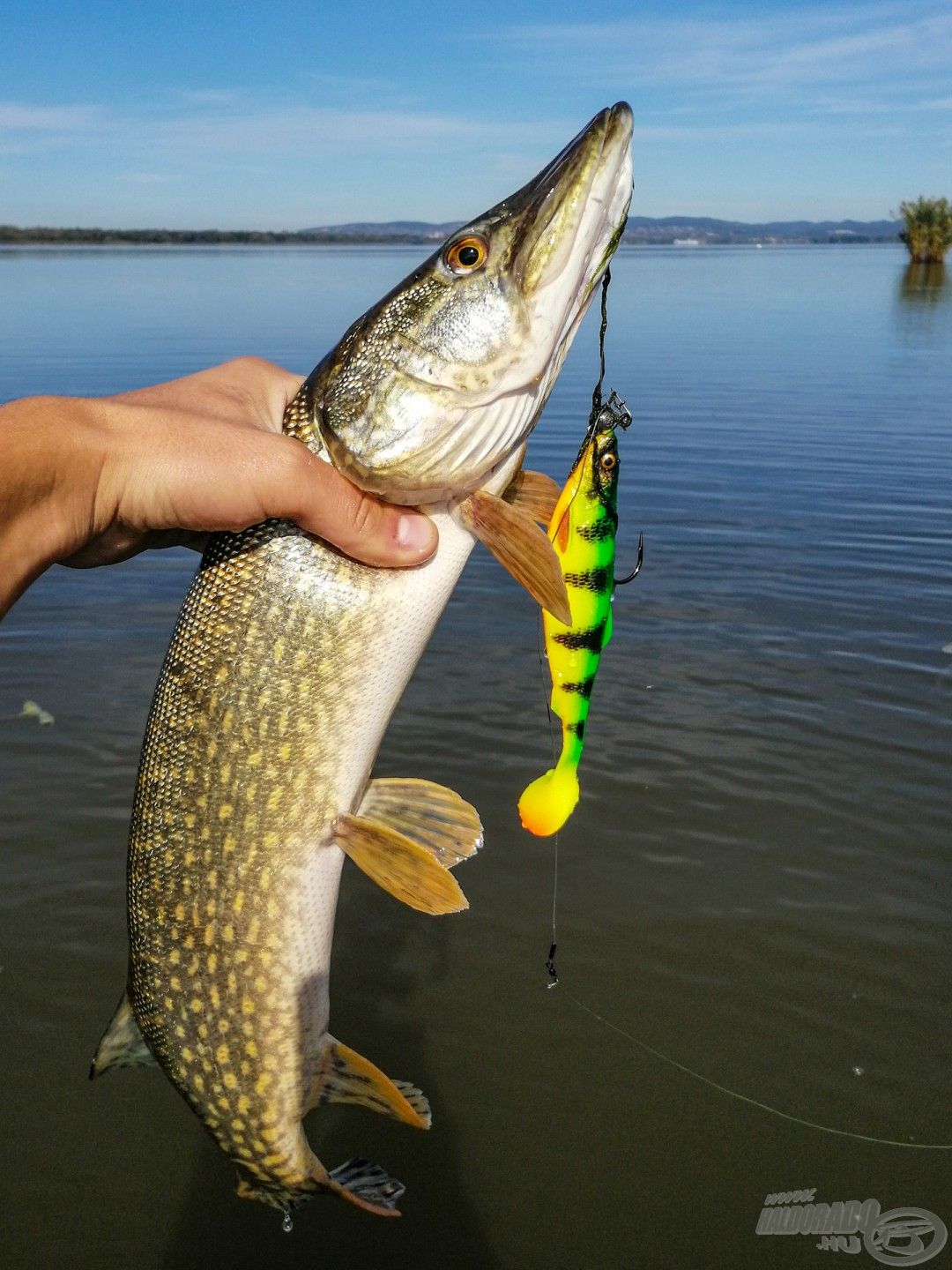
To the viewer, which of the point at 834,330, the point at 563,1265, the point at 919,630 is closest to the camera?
the point at 563,1265

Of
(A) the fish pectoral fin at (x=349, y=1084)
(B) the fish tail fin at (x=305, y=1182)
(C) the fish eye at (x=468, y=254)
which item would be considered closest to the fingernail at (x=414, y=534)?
(C) the fish eye at (x=468, y=254)

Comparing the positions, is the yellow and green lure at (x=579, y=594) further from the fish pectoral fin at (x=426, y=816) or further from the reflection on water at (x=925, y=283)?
the reflection on water at (x=925, y=283)

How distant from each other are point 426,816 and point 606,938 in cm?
201

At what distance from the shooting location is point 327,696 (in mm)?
2395

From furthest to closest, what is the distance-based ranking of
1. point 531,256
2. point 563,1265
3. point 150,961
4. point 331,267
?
point 331,267
point 563,1265
point 150,961
point 531,256

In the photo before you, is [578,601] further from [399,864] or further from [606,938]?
[606,938]

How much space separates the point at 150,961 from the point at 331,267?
66296 mm

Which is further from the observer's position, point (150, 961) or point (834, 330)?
point (834, 330)

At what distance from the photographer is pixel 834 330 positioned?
23.9 m

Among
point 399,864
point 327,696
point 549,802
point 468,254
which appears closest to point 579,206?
point 468,254

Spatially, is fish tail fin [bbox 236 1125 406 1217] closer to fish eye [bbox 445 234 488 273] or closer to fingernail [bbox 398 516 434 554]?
fingernail [bbox 398 516 434 554]

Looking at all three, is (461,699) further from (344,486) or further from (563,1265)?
(344,486)

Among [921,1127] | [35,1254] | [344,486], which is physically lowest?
[35,1254]

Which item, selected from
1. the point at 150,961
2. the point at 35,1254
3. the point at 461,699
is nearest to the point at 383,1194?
the point at 150,961
